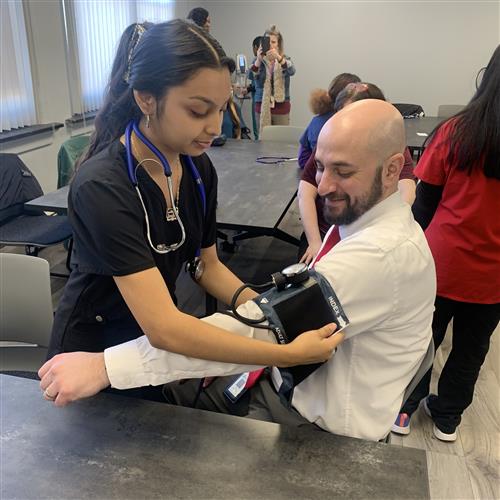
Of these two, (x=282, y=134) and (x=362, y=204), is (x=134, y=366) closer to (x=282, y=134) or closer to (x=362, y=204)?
(x=362, y=204)

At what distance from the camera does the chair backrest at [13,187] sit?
9.48 ft

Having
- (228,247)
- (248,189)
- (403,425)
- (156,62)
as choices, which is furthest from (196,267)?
(228,247)

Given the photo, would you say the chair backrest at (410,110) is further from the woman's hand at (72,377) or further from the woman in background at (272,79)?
the woman's hand at (72,377)

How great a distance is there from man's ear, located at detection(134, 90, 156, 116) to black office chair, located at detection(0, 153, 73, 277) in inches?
75.4

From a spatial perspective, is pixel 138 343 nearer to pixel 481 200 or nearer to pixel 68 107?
pixel 481 200

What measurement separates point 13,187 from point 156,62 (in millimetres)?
2427

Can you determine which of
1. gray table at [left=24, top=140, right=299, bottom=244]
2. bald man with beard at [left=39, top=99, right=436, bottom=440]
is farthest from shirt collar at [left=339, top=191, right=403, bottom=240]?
gray table at [left=24, top=140, right=299, bottom=244]

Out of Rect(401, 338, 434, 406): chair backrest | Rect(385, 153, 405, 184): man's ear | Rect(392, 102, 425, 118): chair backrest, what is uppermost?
Rect(385, 153, 405, 184): man's ear

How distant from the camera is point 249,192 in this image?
2443mm

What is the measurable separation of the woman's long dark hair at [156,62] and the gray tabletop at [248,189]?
3.33 feet

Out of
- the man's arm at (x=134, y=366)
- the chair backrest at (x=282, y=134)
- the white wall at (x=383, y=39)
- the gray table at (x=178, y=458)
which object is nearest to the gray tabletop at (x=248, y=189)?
the chair backrest at (x=282, y=134)

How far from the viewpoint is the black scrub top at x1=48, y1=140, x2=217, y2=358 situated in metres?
0.87

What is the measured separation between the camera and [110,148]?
3.15 ft

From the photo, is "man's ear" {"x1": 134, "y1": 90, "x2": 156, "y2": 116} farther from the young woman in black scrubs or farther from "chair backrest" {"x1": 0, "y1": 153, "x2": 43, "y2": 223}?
"chair backrest" {"x1": 0, "y1": 153, "x2": 43, "y2": 223}
